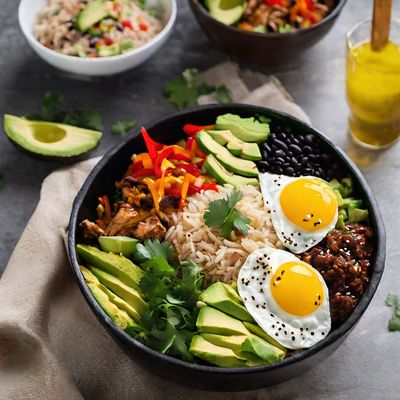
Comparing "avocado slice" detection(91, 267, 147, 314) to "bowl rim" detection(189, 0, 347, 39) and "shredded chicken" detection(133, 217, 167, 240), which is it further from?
"bowl rim" detection(189, 0, 347, 39)

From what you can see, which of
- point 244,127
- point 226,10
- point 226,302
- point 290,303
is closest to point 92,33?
point 226,10

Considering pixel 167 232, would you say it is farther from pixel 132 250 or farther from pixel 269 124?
pixel 269 124

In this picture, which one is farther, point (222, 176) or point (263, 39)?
point (263, 39)

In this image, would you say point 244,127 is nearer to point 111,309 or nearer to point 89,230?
point 89,230

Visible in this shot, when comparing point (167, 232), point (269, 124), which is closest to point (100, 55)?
point (269, 124)

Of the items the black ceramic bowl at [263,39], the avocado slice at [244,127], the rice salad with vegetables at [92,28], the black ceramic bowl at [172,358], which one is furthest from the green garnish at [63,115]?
the avocado slice at [244,127]

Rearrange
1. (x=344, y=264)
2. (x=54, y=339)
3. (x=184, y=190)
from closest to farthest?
(x=344, y=264) → (x=184, y=190) → (x=54, y=339)

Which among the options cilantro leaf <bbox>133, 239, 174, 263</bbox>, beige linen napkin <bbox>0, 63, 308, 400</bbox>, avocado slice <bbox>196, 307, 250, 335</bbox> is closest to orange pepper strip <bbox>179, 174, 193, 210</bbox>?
cilantro leaf <bbox>133, 239, 174, 263</bbox>
